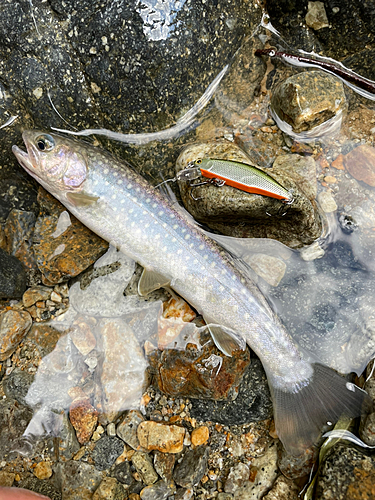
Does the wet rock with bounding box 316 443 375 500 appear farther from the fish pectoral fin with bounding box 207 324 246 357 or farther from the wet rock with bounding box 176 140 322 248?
the wet rock with bounding box 176 140 322 248

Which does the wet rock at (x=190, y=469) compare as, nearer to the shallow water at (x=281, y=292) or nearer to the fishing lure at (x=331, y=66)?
the shallow water at (x=281, y=292)

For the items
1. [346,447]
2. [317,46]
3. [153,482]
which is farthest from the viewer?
[317,46]

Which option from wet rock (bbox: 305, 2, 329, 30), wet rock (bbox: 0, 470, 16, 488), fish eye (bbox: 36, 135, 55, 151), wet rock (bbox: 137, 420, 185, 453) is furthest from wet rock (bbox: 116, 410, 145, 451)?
wet rock (bbox: 305, 2, 329, 30)

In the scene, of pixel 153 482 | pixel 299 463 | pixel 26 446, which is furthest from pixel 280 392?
pixel 26 446

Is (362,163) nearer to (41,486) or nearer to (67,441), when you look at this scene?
(67,441)

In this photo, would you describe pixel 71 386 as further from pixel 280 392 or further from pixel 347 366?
pixel 347 366

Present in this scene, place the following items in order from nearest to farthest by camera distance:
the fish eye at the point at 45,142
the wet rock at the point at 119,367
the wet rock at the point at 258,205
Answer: the wet rock at the point at 258,205
the fish eye at the point at 45,142
the wet rock at the point at 119,367

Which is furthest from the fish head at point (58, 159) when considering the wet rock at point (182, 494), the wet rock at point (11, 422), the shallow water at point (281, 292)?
the wet rock at point (182, 494)
